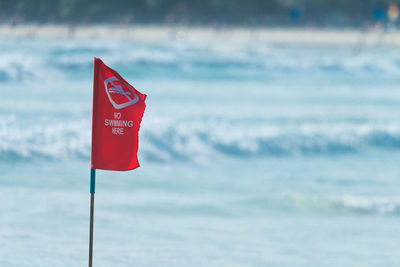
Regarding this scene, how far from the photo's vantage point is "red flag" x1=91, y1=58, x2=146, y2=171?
4879 mm

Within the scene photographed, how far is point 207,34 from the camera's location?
147ft

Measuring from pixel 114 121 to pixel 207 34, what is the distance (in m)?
40.2

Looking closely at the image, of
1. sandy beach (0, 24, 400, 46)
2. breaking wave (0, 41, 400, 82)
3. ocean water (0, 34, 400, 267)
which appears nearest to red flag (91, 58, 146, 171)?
ocean water (0, 34, 400, 267)

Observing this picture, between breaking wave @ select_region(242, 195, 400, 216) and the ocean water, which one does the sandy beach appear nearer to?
the ocean water

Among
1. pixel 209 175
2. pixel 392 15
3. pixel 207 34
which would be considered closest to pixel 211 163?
pixel 209 175

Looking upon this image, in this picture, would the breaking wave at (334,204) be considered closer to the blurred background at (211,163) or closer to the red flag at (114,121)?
the blurred background at (211,163)

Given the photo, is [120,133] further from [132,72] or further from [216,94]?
[132,72]

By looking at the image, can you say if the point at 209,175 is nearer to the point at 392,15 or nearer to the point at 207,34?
the point at 207,34

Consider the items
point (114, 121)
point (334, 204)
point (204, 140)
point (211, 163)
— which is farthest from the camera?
point (204, 140)

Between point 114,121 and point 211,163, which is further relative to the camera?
point 211,163

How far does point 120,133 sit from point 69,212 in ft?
11.7

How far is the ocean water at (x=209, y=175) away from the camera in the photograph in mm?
7180

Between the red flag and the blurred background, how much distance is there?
1.82 m

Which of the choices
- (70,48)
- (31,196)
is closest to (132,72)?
(70,48)
